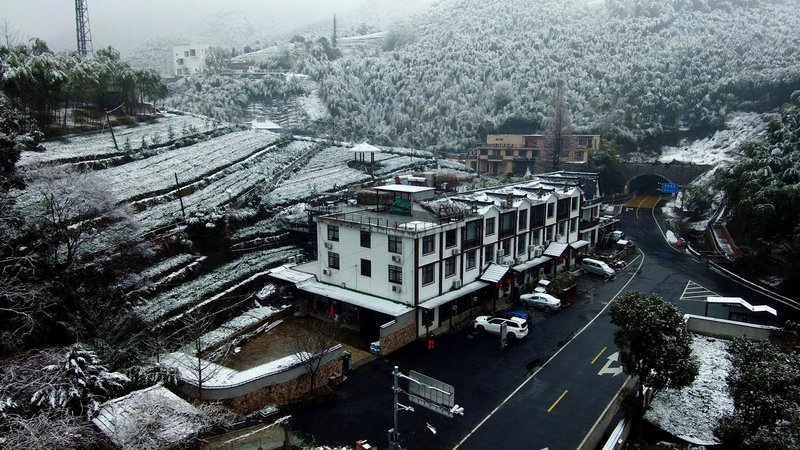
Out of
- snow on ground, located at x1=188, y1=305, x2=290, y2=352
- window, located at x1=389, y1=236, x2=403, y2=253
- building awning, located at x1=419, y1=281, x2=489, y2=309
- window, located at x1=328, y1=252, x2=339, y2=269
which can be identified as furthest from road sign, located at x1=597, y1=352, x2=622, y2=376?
snow on ground, located at x1=188, y1=305, x2=290, y2=352

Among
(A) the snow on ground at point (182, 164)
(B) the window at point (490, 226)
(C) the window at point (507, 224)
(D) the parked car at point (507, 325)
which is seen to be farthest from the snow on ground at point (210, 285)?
(C) the window at point (507, 224)

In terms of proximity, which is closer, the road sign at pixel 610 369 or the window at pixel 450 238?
the road sign at pixel 610 369

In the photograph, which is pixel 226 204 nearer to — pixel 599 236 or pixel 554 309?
pixel 554 309

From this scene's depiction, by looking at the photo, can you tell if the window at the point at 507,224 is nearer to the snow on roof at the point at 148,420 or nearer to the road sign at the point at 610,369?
the road sign at the point at 610,369

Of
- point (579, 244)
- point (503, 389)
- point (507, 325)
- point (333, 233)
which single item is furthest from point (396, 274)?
point (579, 244)

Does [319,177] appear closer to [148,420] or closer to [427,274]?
[427,274]

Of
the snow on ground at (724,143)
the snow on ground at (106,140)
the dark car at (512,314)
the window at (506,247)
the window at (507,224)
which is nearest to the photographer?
the dark car at (512,314)
